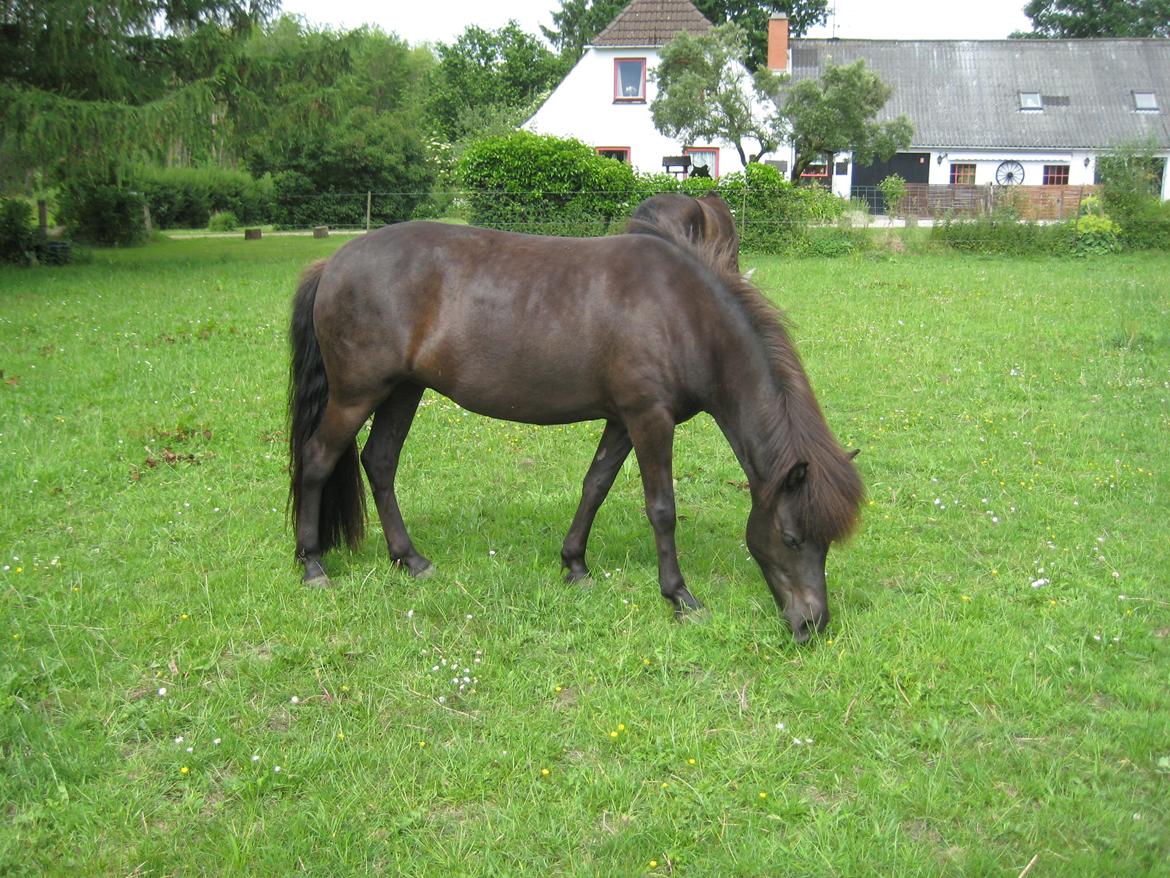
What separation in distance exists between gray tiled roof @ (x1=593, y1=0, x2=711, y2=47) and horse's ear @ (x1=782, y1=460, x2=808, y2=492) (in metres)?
32.6

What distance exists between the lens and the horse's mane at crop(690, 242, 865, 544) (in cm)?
407

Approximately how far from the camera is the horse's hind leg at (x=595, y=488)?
4.99 metres

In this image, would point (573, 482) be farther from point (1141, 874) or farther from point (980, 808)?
point (1141, 874)

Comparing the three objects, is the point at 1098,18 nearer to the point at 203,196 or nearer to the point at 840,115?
the point at 840,115

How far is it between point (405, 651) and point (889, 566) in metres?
2.59

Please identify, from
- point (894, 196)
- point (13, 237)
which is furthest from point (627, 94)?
point (13, 237)

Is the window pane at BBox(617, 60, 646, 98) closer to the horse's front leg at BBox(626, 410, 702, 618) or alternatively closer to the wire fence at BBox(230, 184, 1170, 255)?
the wire fence at BBox(230, 184, 1170, 255)

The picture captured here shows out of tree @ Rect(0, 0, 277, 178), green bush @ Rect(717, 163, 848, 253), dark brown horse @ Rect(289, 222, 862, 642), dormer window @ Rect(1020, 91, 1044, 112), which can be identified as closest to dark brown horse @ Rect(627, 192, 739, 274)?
dark brown horse @ Rect(289, 222, 862, 642)

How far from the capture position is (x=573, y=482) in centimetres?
663

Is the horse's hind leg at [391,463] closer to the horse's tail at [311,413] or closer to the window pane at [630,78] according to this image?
the horse's tail at [311,413]

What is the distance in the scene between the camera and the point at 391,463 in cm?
516

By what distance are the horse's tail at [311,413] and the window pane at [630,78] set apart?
104ft

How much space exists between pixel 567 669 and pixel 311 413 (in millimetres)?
2054

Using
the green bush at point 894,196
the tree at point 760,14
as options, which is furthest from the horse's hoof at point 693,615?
the tree at point 760,14
